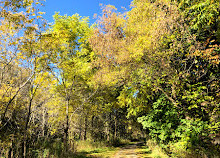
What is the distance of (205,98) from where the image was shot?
647 cm

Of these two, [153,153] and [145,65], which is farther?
[153,153]

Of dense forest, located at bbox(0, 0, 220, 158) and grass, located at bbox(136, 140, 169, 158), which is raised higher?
dense forest, located at bbox(0, 0, 220, 158)

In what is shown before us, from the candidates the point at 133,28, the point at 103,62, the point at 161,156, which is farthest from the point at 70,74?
the point at 161,156

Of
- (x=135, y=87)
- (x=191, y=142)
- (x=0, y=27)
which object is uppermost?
(x=0, y=27)

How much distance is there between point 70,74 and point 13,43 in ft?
15.1

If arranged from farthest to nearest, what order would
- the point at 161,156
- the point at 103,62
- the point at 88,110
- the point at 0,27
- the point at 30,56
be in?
1. the point at 88,110
2. the point at 103,62
3. the point at 161,156
4. the point at 30,56
5. the point at 0,27

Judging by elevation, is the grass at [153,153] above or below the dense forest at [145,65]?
below

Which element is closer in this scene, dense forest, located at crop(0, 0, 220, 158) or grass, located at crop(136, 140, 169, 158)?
dense forest, located at crop(0, 0, 220, 158)

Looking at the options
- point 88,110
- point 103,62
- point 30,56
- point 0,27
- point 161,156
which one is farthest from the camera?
point 88,110

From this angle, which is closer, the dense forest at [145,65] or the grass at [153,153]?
the dense forest at [145,65]

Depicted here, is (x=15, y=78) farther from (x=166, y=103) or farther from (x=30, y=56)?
(x=166, y=103)

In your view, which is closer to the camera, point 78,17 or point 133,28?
point 133,28

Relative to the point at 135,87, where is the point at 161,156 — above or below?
below

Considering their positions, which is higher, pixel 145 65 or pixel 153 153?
pixel 145 65
